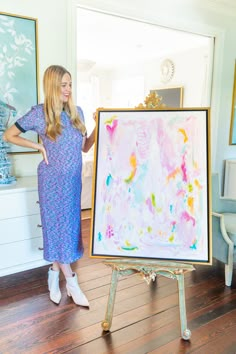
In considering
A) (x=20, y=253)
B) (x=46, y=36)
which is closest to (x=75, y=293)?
(x=20, y=253)

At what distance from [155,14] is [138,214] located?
2.35 metres

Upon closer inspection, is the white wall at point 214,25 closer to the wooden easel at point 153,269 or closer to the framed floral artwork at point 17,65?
the framed floral artwork at point 17,65

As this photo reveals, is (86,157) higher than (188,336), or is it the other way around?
(86,157)

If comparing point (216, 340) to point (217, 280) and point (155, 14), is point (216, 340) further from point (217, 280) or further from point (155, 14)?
point (155, 14)

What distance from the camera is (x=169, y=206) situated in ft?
5.41

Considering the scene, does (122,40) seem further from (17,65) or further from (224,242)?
(224,242)

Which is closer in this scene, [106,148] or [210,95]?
[106,148]

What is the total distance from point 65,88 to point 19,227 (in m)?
1.15

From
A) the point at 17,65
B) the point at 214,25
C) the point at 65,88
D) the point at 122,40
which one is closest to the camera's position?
the point at 65,88

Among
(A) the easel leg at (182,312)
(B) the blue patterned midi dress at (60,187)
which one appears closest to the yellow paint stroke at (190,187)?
(A) the easel leg at (182,312)

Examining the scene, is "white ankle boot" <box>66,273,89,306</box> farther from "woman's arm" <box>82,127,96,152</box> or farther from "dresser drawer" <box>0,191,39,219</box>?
"woman's arm" <box>82,127,96,152</box>

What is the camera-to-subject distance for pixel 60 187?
1.93 meters

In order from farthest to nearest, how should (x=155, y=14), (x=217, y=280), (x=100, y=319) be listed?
(x=155, y=14)
(x=217, y=280)
(x=100, y=319)

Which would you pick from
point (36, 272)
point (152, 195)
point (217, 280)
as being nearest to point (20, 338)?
point (36, 272)
